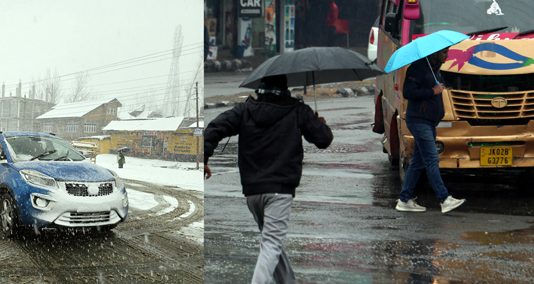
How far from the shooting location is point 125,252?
4906mm

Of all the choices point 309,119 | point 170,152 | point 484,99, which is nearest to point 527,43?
point 484,99

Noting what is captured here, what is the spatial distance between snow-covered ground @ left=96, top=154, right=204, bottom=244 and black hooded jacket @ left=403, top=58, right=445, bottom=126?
4.10 meters

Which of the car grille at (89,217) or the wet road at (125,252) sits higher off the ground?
the car grille at (89,217)

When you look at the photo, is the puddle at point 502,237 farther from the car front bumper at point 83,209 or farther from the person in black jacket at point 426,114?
the car front bumper at point 83,209

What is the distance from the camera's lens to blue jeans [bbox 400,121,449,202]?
874 centimetres

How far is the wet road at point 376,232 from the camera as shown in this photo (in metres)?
6.57

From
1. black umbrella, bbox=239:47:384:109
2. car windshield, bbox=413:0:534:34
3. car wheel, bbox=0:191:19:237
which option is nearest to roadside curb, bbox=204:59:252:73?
car windshield, bbox=413:0:534:34

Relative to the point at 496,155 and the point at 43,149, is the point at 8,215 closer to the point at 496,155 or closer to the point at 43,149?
the point at 43,149

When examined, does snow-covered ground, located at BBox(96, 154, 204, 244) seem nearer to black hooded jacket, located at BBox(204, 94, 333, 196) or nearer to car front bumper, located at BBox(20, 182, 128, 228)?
car front bumper, located at BBox(20, 182, 128, 228)

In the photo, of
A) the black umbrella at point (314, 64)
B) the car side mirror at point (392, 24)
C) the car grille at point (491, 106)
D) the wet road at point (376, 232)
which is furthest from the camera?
the car side mirror at point (392, 24)

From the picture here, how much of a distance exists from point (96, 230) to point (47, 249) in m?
0.28

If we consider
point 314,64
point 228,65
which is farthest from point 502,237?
point 228,65

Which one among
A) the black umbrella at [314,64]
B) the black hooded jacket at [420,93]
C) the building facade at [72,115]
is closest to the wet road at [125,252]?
the building facade at [72,115]

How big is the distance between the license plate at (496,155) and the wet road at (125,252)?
486 cm
